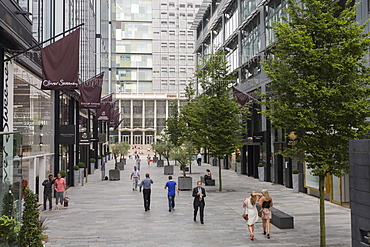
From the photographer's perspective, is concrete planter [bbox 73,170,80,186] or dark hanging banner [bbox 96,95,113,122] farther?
dark hanging banner [bbox 96,95,113,122]

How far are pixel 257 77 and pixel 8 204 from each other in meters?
28.2

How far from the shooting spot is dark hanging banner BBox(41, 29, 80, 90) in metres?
14.8

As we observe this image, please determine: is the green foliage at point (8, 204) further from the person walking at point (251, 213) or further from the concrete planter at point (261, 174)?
the concrete planter at point (261, 174)

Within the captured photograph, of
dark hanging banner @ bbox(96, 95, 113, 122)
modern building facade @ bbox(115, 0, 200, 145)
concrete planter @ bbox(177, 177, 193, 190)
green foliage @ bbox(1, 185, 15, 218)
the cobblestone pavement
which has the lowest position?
the cobblestone pavement

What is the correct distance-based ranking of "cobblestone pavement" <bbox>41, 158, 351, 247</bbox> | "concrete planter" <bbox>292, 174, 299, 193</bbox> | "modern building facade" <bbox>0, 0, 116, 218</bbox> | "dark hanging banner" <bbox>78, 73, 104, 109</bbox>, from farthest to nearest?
1. "concrete planter" <bbox>292, 174, 299, 193</bbox>
2. "dark hanging banner" <bbox>78, 73, 104, 109</bbox>
3. "cobblestone pavement" <bbox>41, 158, 351, 247</bbox>
4. "modern building facade" <bbox>0, 0, 116, 218</bbox>

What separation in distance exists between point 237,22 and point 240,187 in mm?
20428

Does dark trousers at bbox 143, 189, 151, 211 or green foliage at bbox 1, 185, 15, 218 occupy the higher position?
green foliage at bbox 1, 185, 15, 218

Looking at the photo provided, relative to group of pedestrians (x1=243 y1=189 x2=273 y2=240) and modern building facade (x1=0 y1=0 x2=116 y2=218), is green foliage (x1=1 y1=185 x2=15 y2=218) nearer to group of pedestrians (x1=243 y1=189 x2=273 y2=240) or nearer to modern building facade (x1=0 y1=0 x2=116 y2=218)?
A: modern building facade (x1=0 y1=0 x2=116 y2=218)

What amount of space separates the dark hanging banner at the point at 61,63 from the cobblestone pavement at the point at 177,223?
18.0 ft

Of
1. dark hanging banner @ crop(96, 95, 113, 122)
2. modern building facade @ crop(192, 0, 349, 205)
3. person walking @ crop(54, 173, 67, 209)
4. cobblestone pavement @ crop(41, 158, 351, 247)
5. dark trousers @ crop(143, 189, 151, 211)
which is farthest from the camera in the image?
dark hanging banner @ crop(96, 95, 113, 122)

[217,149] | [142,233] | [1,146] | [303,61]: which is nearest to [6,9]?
[1,146]

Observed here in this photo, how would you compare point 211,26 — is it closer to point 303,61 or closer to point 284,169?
point 284,169

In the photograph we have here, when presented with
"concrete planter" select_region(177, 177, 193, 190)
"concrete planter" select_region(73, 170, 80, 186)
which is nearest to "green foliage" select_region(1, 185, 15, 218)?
"concrete planter" select_region(177, 177, 193, 190)

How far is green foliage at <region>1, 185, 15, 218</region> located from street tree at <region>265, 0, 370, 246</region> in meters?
7.94
